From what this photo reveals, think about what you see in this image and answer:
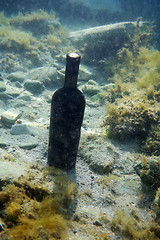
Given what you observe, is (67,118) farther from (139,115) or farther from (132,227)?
(139,115)

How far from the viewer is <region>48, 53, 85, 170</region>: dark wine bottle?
7.75 feet

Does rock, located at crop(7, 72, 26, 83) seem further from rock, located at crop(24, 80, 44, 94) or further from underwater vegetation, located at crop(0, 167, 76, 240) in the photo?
underwater vegetation, located at crop(0, 167, 76, 240)

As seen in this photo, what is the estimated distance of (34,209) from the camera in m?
1.83

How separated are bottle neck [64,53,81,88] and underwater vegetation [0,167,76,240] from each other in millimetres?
1438

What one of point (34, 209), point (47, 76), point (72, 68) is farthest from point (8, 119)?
point (47, 76)

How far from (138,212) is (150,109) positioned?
2692 millimetres

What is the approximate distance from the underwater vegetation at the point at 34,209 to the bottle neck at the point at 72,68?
1.44 m

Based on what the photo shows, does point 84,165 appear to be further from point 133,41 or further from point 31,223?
point 133,41

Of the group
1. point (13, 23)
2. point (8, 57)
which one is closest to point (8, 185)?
point (8, 57)

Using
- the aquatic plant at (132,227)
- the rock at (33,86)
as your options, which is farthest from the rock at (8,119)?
the aquatic plant at (132,227)

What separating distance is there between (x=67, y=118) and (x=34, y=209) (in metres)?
1.32

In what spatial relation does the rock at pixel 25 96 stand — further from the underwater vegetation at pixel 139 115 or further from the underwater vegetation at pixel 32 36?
the underwater vegetation at pixel 32 36

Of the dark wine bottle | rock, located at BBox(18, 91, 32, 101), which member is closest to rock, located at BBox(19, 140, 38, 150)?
the dark wine bottle

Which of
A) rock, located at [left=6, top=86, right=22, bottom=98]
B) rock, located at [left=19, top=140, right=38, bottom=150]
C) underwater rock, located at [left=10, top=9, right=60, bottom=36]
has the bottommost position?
rock, located at [left=19, top=140, right=38, bottom=150]
